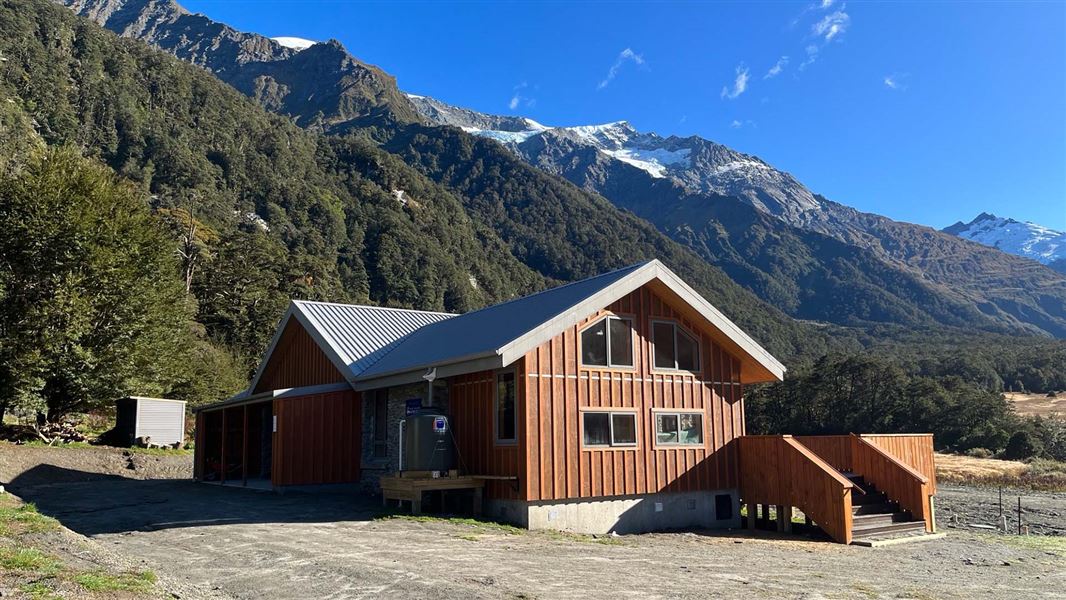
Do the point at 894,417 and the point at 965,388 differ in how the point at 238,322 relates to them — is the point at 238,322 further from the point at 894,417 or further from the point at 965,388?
the point at 965,388

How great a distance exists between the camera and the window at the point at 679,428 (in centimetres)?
1645

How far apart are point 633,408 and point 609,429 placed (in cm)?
82

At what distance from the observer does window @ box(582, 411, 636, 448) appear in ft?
50.3

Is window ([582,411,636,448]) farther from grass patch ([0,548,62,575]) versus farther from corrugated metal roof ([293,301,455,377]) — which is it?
grass patch ([0,548,62,575])

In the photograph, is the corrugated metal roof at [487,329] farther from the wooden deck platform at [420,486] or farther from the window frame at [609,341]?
the wooden deck platform at [420,486]

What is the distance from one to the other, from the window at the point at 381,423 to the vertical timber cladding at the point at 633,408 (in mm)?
5066

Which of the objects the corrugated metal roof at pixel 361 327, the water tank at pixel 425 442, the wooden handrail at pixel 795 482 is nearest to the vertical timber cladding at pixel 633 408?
the wooden handrail at pixel 795 482

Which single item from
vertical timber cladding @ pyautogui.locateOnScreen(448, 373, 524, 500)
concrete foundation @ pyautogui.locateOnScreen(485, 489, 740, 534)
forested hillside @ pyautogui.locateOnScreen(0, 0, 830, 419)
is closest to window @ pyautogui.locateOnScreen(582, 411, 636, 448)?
concrete foundation @ pyautogui.locateOnScreen(485, 489, 740, 534)

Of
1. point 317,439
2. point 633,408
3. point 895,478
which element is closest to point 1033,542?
point 895,478

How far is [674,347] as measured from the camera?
17.1 metres

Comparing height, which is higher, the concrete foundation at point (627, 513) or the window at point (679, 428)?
the window at point (679, 428)

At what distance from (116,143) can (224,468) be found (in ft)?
235

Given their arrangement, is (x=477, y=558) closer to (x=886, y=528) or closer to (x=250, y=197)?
(x=886, y=528)

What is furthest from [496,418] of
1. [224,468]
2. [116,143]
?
[116,143]
